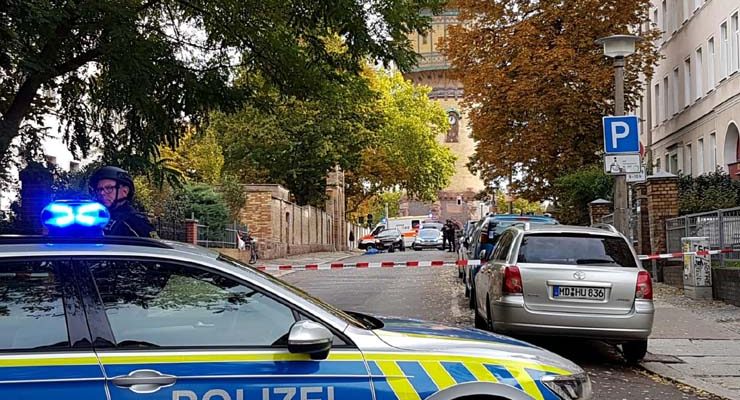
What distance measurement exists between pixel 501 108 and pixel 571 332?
75.5 ft

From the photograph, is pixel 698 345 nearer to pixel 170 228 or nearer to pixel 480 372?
pixel 480 372

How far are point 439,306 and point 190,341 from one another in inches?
466

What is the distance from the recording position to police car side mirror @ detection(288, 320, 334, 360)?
4.02 m

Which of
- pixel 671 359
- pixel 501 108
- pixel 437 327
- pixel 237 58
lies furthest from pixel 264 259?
pixel 437 327

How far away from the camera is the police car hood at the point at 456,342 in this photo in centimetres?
439

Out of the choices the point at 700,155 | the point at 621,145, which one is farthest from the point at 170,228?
the point at 700,155

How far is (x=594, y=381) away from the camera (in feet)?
28.6

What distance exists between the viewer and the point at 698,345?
435 inches

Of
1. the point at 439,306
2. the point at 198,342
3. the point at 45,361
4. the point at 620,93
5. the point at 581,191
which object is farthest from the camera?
the point at 581,191

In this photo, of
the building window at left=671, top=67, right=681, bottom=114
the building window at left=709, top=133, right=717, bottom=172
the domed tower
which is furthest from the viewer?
the domed tower

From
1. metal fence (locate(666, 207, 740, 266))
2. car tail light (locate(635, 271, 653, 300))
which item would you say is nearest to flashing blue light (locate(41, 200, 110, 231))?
car tail light (locate(635, 271, 653, 300))

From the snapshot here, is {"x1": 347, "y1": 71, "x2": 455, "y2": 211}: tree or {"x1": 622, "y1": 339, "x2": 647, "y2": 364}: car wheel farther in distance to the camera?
{"x1": 347, "y1": 71, "x2": 455, "y2": 211}: tree

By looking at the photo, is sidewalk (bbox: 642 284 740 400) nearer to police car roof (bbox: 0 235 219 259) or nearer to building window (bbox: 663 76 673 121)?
police car roof (bbox: 0 235 219 259)

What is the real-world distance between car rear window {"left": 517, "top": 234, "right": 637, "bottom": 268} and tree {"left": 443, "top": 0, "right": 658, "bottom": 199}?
21.1 m
